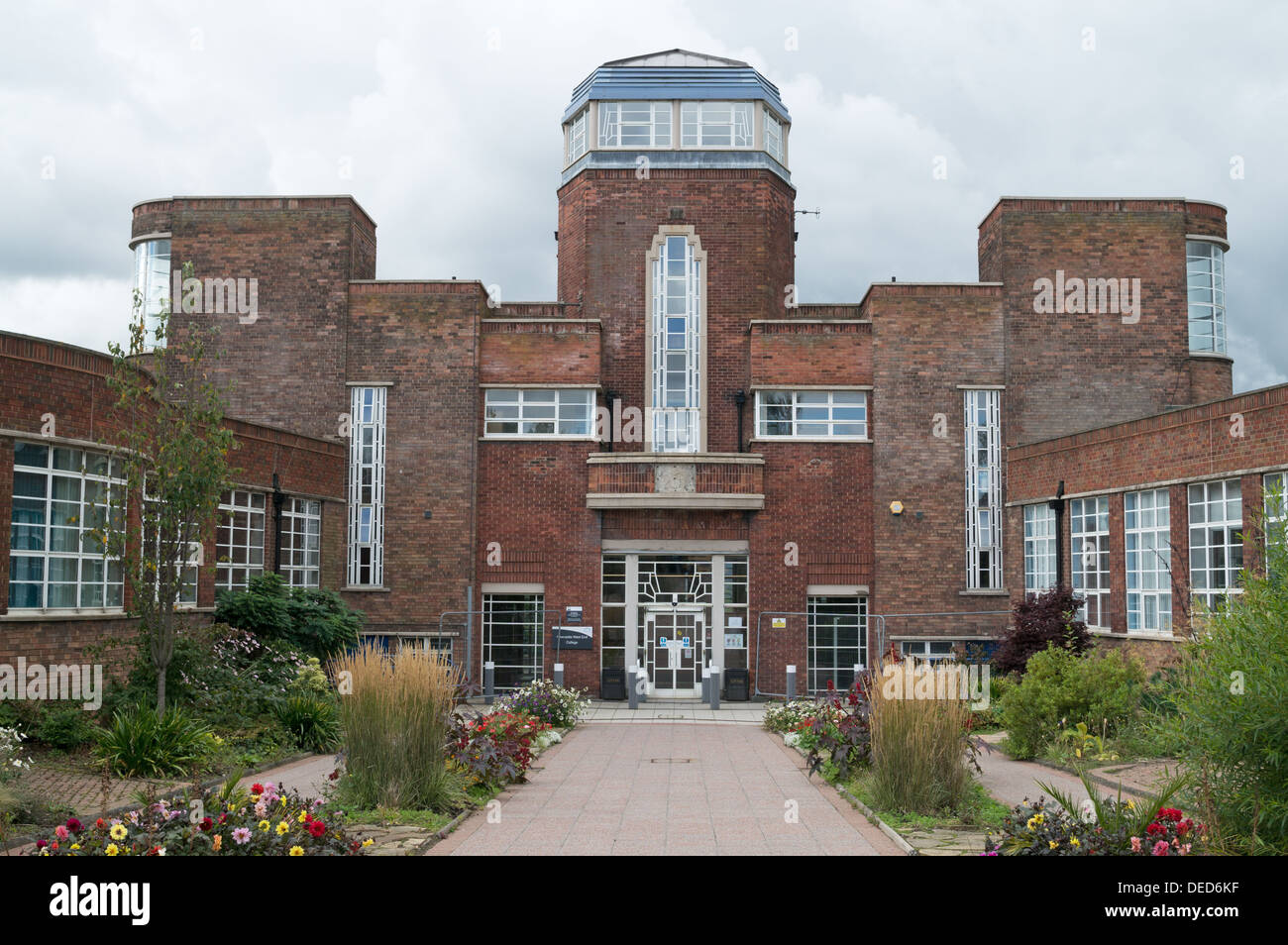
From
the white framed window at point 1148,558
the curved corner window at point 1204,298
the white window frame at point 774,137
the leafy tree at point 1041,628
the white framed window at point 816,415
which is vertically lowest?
the leafy tree at point 1041,628

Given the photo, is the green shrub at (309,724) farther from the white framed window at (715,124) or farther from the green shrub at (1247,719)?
the white framed window at (715,124)

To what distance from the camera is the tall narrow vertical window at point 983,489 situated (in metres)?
28.0

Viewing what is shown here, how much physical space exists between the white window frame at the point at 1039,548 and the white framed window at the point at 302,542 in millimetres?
15801

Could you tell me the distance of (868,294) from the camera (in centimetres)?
2906

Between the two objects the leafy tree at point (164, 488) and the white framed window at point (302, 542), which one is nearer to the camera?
the leafy tree at point (164, 488)

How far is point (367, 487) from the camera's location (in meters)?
28.4

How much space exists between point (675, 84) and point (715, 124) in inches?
59.9

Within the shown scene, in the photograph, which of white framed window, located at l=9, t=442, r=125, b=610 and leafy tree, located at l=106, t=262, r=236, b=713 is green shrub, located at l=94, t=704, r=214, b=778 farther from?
white framed window, located at l=9, t=442, r=125, b=610

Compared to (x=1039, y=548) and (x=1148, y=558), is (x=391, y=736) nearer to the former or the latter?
(x=1148, y=558)

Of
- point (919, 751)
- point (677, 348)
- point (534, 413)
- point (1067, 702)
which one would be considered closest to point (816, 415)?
point (677, 348)

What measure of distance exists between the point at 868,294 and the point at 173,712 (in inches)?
787

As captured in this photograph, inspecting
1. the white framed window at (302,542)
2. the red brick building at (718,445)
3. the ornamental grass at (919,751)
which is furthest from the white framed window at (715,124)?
the ornamental grass at (919,751)

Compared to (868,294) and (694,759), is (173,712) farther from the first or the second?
(868,294)
